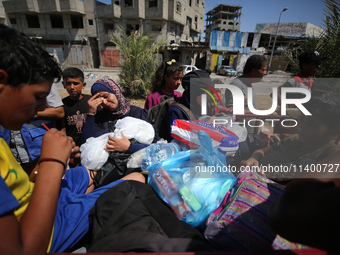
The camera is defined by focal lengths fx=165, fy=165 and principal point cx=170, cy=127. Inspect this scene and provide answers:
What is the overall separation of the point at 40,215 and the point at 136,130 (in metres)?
1.22

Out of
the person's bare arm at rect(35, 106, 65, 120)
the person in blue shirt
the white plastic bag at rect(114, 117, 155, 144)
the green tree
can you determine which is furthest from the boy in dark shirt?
the green tree

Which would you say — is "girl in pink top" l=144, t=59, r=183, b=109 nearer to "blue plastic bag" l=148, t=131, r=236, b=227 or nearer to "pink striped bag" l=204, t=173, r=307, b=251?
"blue plastic bag" l=148, t=131, r=236, b=227

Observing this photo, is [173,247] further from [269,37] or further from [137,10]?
[269,37]

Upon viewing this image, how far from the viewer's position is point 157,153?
169 cm

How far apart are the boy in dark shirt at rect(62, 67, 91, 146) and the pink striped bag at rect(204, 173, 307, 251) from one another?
7.49 ft

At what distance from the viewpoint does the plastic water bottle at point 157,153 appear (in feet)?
5.38

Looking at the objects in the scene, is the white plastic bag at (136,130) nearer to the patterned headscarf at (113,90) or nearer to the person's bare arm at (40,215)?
the patterned headscarf at (113,90)

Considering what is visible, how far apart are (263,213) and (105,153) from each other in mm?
1460

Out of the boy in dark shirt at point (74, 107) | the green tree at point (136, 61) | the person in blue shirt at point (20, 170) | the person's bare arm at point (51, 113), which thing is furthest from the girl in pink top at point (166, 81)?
the green tree at point (136, 61)

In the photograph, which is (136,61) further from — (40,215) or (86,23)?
(86,23)

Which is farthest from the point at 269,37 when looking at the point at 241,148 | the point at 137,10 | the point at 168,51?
the point at 241,148

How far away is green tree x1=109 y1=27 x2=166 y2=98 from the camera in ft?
28.4

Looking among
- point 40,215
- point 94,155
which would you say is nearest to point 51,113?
point 94,155

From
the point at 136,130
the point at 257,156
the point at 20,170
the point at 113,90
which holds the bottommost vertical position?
the point at 257,156
